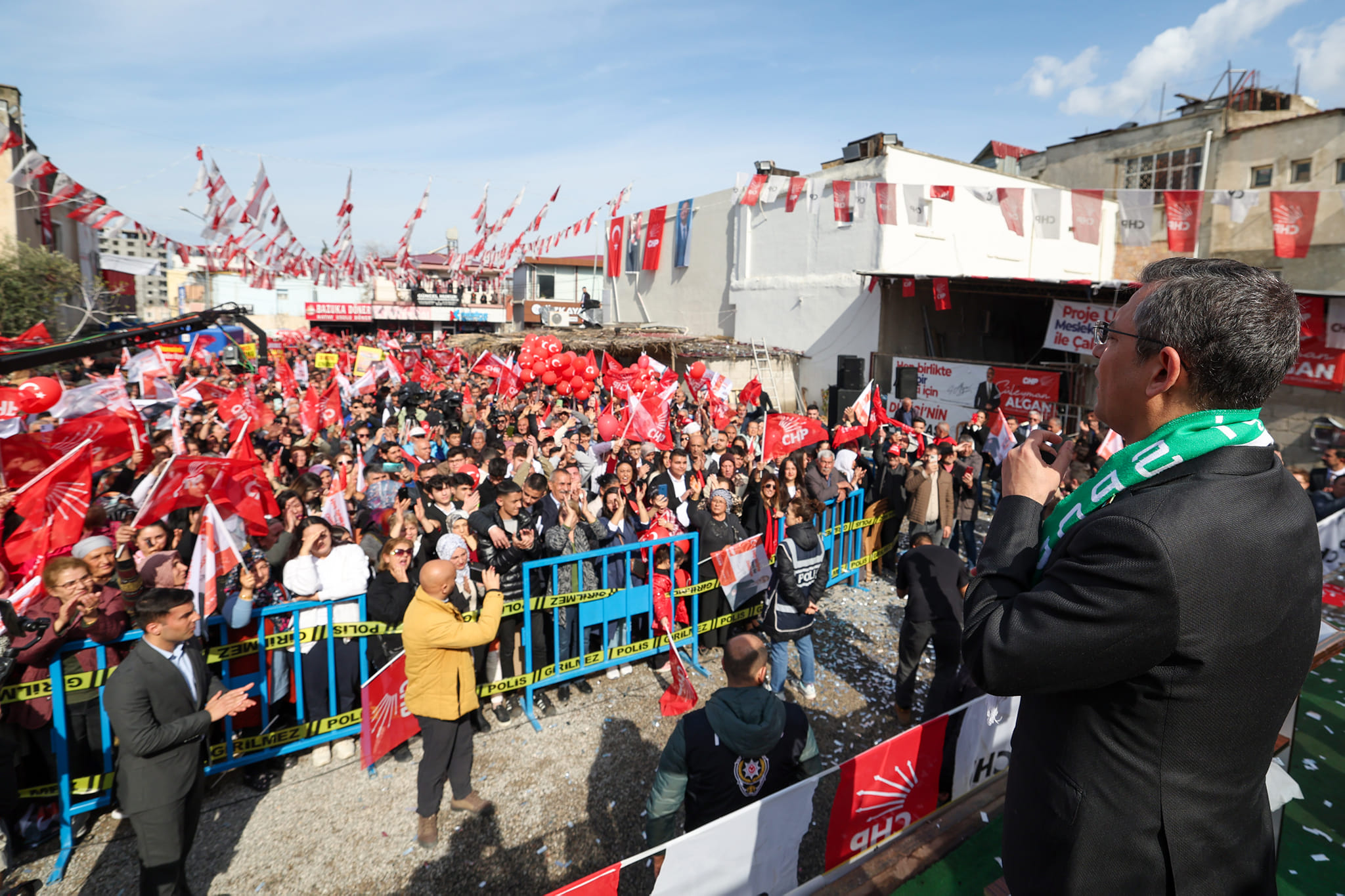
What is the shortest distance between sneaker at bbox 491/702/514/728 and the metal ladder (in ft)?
64.9

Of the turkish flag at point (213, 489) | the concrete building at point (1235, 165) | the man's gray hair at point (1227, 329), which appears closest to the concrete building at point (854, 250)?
the concrete building at point (1235, 165)

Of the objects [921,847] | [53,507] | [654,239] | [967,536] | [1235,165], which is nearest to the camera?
[921,847]

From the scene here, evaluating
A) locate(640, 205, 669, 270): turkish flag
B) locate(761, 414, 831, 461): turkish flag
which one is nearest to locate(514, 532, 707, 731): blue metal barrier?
locate(761, 414, 831, 461): turkish flag

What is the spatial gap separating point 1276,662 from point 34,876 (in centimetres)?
612

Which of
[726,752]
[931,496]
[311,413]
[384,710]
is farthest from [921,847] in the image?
[311,413]

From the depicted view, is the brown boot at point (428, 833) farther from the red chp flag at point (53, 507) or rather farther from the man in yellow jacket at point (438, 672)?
the red chp flag at point (53, 507)

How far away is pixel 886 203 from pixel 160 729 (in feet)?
74.0

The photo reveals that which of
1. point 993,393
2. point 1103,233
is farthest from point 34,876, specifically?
point 1103,233

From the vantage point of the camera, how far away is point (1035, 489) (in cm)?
160

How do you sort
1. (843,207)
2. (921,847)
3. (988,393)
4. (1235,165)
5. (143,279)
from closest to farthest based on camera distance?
(921,847) < (988,393) < (843,207) < (1235,165) < (143,279)

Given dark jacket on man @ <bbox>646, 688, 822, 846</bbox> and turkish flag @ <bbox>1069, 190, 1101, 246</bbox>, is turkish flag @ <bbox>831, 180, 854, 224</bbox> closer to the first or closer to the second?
turkish flag @ <bbox>1069, 190, 1101, 246</bbox>

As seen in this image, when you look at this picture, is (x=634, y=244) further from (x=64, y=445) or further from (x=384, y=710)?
(x=384, y=710)

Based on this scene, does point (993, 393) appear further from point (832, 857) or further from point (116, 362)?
point (116, 362)

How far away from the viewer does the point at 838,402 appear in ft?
60.0
